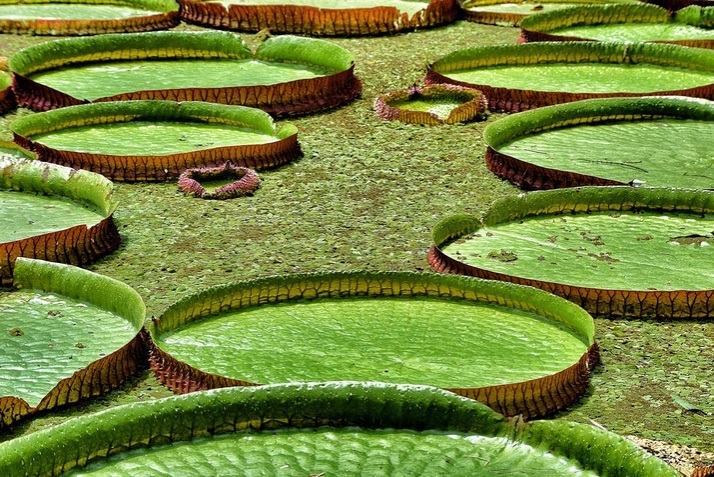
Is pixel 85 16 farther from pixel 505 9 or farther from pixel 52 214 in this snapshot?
pixel 52 214

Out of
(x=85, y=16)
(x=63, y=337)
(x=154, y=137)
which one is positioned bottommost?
(x=63, y=337)

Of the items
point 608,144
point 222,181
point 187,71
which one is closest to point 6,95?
point 187,71

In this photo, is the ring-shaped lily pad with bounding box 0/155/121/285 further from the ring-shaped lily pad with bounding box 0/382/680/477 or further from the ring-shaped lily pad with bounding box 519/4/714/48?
the ring-shaped lily pad with bounding box 519/4/714/48

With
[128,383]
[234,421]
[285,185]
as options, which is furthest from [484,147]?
[234,421]

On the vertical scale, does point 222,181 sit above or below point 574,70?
below

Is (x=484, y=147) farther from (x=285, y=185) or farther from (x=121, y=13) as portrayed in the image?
(x=121, y=13)

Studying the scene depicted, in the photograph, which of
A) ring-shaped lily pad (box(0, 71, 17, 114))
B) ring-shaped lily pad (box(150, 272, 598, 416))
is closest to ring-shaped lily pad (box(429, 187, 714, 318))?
ring-shaped lily pad (box(150, 272, 598, 416))
